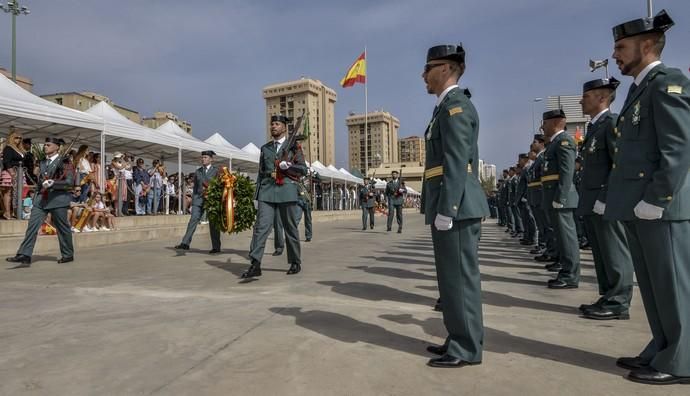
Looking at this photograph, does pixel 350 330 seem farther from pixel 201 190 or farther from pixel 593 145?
pixel 201 190

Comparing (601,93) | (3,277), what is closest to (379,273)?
(601,93)

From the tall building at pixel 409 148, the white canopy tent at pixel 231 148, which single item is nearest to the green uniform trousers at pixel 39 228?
the white canopy tent at pixel 231 148

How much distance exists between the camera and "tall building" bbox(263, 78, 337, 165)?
91531 mm

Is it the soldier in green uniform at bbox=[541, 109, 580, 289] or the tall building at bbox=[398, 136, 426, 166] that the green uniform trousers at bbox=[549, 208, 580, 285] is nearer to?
the soldier in green uniform at bbox=[541, 109, 580, 289]

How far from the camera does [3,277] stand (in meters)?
6.34

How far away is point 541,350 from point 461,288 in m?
0.76

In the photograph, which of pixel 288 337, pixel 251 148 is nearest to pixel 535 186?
pixel 288 337

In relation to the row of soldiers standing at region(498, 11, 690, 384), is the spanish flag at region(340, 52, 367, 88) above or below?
above

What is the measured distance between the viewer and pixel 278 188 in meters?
6.24

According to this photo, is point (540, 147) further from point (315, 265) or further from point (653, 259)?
point (653, 259)

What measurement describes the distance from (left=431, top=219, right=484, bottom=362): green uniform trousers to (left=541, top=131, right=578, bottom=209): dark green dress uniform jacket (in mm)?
3082

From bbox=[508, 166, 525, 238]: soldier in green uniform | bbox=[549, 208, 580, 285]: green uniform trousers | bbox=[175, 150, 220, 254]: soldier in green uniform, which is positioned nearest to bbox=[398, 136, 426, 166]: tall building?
bbox=[508, 166, 525, 238]: soldier in green uniform

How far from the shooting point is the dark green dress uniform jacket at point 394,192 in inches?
624

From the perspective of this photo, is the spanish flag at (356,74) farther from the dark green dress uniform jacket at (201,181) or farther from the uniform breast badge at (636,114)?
the uniform breast badge at (636,114)
